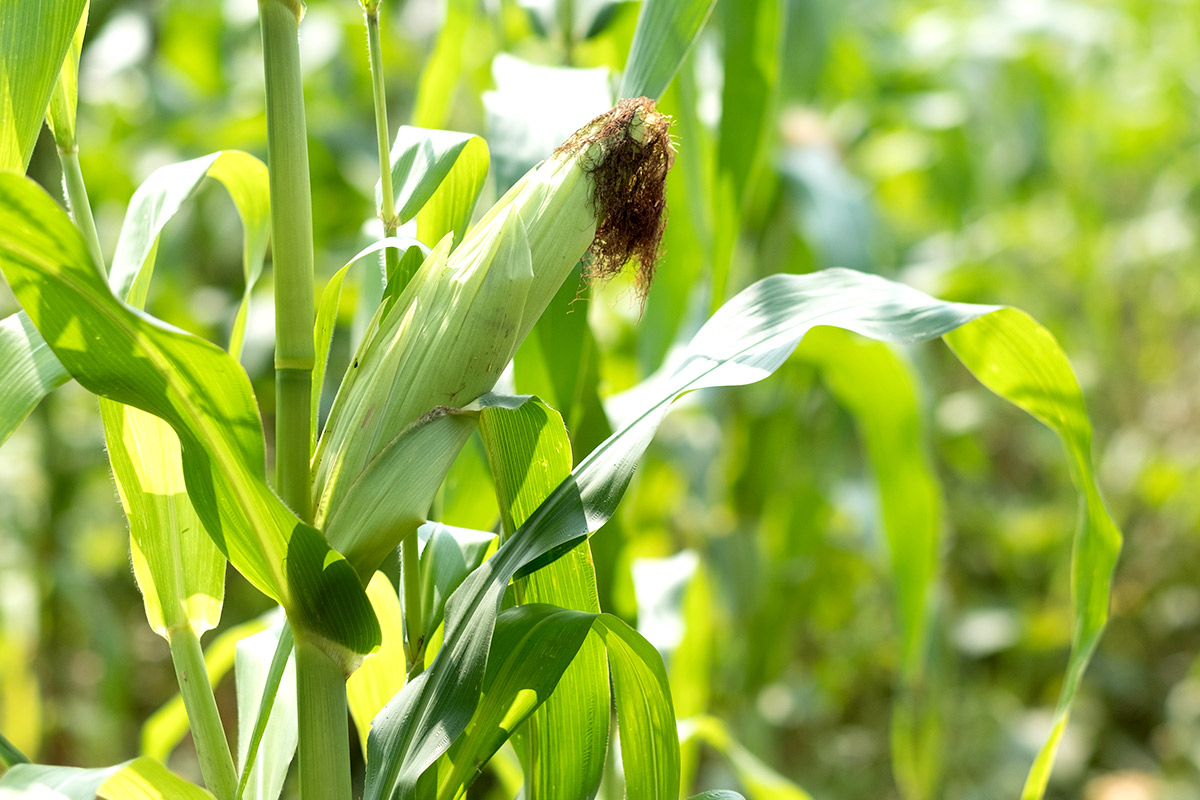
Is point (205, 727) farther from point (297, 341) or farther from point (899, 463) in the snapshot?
point (899, 463)

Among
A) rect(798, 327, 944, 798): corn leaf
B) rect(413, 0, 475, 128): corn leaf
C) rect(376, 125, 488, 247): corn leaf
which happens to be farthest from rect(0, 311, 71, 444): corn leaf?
rect(798, 327, 944, 798): corn leaf

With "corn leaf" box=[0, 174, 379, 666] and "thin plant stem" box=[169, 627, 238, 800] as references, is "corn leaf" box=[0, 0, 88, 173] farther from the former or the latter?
"thin plant stem" box=[169, 627, 238, 800]

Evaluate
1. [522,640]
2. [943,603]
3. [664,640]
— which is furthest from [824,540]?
[522,640]

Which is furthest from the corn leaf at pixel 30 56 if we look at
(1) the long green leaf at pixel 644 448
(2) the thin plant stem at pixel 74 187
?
(1) the long green leaf at pixel 644 448

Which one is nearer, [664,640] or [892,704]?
[664,640]

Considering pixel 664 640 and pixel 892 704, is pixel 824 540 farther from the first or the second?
pixel 664 640

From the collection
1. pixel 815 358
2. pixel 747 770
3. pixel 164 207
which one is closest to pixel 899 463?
pixel 815 358
